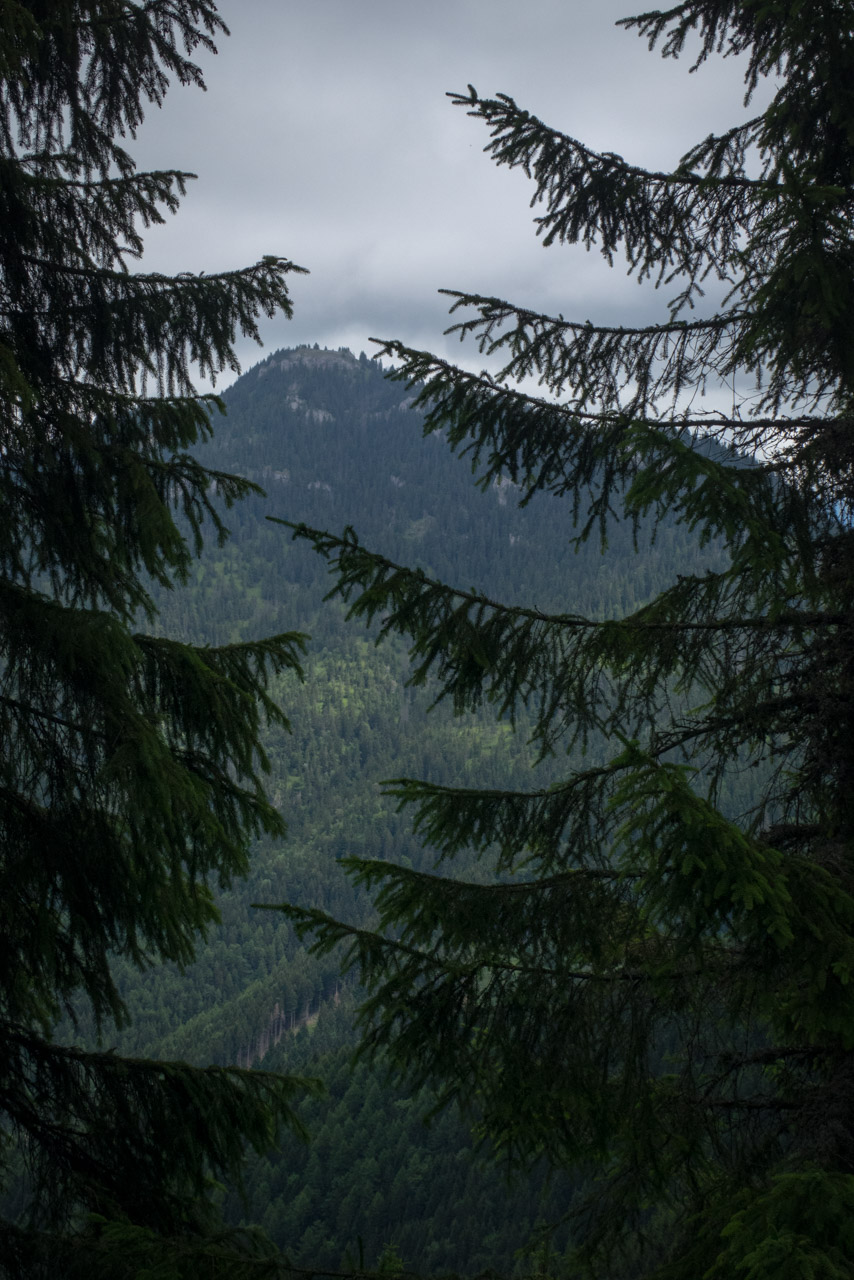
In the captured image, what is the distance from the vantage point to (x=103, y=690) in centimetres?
391

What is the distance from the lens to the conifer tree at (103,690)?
3879 millimetres

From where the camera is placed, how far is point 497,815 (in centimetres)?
475

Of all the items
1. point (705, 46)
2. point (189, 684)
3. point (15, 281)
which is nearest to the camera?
point (189, 684)

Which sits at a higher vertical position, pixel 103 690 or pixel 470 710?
pixel 103 690

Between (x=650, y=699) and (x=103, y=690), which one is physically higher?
(x=103, y=690)

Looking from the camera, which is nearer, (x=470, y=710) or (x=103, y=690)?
(x=103, y=690)

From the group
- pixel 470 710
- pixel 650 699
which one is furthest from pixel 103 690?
pixel 650 699

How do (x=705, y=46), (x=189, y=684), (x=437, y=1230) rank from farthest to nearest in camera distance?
(x=437, y=1230), (x=705, y=46), (x=189, y=684)

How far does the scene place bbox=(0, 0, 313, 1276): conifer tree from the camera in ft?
12.7

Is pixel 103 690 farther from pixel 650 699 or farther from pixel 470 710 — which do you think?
pixel 650 699

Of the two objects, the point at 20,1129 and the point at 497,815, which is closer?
the point at 20,1129

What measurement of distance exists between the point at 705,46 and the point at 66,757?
5.76m

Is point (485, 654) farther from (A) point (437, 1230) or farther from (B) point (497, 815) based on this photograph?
(A) point (437, 1230)

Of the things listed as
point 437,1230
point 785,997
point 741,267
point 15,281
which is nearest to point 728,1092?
point 785,997
